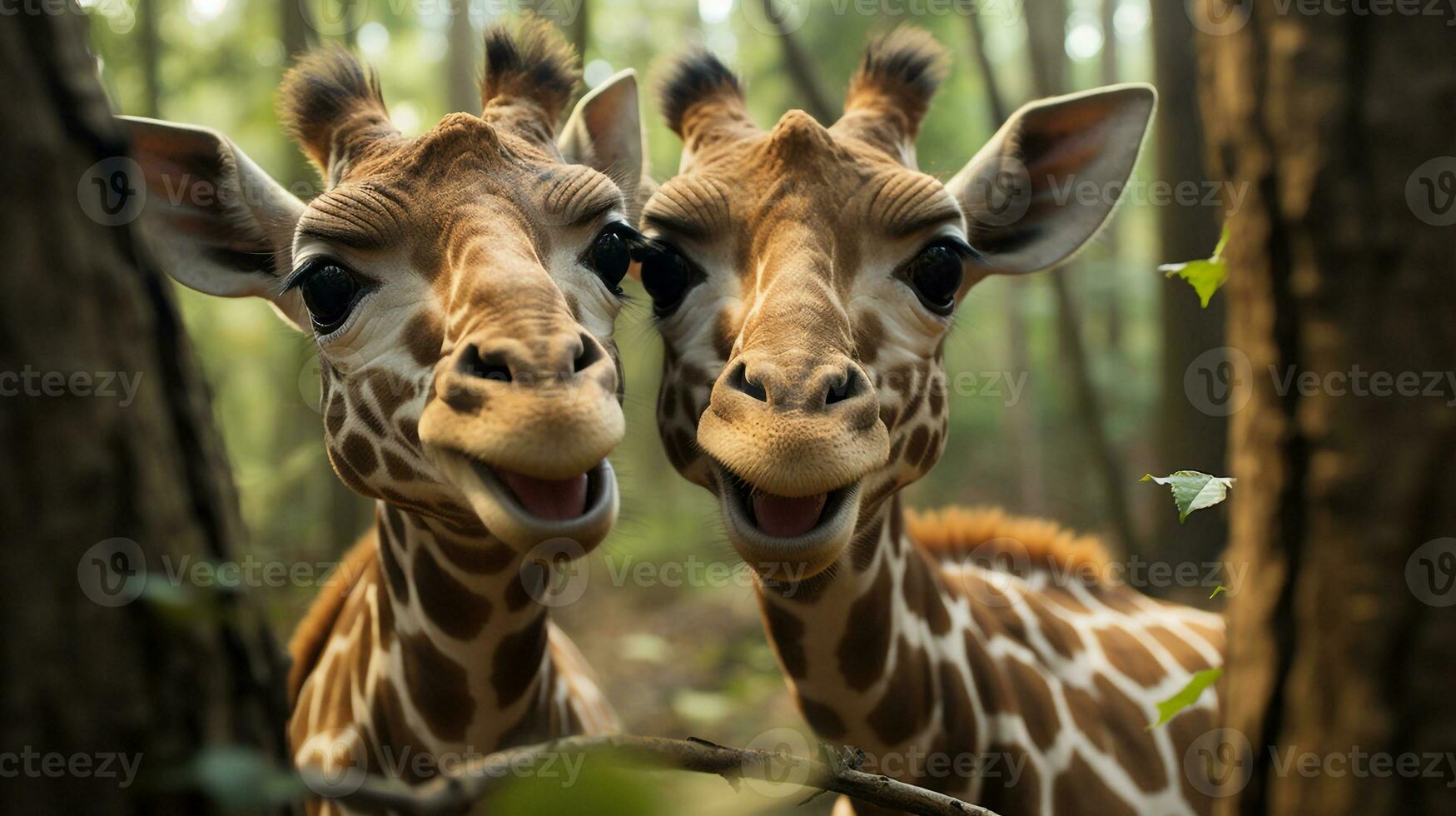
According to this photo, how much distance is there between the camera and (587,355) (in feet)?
10.3

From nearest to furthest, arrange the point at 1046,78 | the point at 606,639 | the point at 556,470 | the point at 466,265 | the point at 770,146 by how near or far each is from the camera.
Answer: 1. the point at 556,470
2. the point at 466,265
3. the point at 770,146
4. the point at 1046,78
5. the point at 606,639

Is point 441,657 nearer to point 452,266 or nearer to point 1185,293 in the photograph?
point 452,266

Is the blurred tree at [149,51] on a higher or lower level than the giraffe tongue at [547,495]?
higher

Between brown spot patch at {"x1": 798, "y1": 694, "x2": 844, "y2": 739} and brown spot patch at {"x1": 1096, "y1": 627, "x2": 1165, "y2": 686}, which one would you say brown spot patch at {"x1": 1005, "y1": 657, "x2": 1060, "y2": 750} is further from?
brown spot patch at {"x1": 798, "y1": 694, "x2": 844, "y2": 739}

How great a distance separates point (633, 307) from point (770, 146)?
2.77 feet

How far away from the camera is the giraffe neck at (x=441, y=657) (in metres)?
4.03

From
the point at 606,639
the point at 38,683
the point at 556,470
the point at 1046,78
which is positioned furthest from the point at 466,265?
the point at 606,639

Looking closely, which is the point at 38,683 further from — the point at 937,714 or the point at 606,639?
the point at 606,639

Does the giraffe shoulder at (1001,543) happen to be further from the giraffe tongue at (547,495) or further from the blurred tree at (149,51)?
the blurred tree at (149,51)

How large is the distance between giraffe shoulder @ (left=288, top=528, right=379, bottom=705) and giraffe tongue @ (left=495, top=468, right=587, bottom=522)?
2.59m

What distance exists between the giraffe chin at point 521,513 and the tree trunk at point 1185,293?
23.2 ft

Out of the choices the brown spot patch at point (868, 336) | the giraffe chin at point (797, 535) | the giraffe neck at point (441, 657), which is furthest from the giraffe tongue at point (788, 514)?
the giraffe neck at point (441, 657)

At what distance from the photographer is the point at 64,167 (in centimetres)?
169

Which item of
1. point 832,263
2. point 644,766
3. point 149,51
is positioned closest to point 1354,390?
point 644,766
